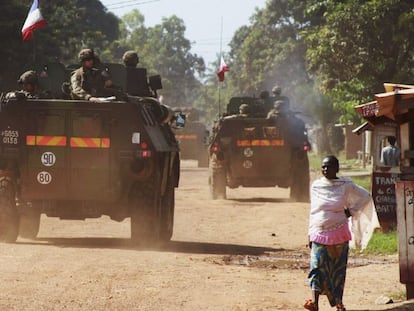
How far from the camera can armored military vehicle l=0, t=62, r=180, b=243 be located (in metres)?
14.8

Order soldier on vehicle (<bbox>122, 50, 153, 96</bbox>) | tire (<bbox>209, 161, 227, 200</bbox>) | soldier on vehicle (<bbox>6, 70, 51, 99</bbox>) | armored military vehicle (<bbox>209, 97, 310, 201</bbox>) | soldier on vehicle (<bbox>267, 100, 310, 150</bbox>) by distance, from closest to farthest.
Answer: soldier on vehicle (<bbox>6, 70, 51, 99</bbox>), soldier on vehicle (<bbox>122, 50, 153, 96</bbox>), soldier on vehicle (<bbox>267, 100, 310, 150</bbox>), armored military vehicle (<bbox>209, 97, 310, 201</bbox>), tire (<bbox>209, 161, 227, 200</bbox>)

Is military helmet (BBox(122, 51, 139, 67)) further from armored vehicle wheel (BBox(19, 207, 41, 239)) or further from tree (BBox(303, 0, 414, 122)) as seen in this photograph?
tree (BBox(303, 0, 414, 122))

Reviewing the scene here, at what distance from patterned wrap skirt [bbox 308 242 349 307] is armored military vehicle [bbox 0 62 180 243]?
18.0ft

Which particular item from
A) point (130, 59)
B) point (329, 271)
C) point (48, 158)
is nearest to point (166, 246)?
point (48, 158)

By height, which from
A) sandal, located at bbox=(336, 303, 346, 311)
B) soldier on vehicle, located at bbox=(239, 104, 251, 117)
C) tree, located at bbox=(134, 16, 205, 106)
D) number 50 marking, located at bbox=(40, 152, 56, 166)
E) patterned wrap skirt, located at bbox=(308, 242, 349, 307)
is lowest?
sandal, located at bbox=(336, 303, 346, 311)

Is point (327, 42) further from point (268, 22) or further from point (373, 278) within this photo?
point (268, 22)

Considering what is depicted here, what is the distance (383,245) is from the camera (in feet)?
51.1

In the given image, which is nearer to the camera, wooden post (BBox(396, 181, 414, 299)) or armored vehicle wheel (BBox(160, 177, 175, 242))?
wooden post (BBox(396, 181, 414, 299))

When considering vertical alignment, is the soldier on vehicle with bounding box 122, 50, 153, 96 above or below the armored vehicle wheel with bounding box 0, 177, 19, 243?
above

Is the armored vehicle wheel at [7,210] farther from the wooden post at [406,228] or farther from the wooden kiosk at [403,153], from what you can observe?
the wooden post at [406,228]

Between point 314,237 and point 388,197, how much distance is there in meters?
8.04

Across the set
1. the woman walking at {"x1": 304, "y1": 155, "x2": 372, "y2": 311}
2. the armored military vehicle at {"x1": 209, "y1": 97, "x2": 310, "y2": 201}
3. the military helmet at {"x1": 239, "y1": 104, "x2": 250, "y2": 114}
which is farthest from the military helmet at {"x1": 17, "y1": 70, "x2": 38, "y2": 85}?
the military helmet at {"x1": 239, "y1": 104, "x2": 250, "y2": 114}

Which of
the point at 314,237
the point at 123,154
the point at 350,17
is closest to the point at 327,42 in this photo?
the point at 350,17

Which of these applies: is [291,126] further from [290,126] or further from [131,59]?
[131,59]
